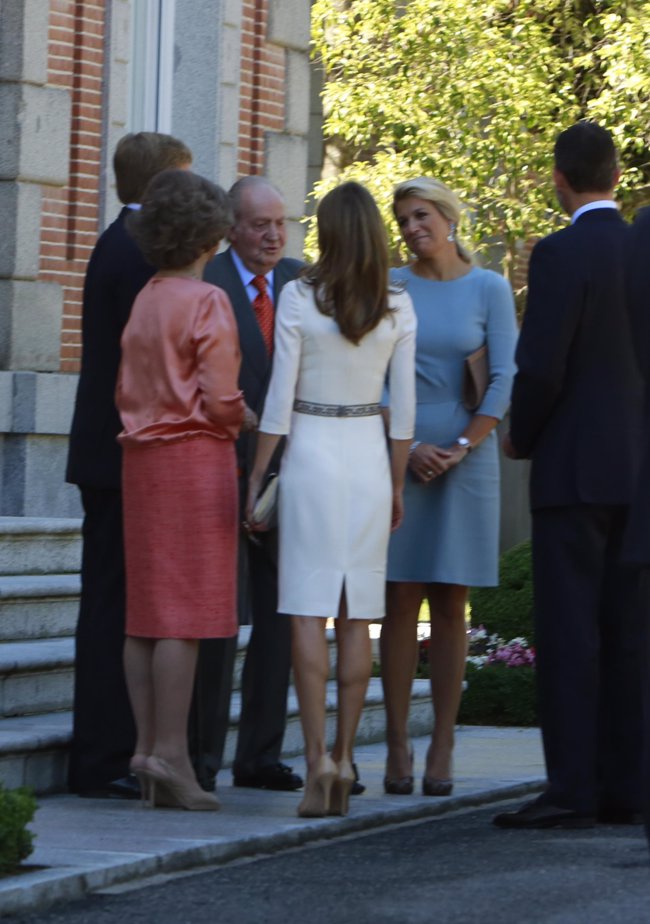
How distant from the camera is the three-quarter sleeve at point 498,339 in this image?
7363 millimetres

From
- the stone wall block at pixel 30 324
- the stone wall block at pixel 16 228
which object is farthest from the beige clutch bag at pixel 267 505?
the stone wall block at pixel 16 228

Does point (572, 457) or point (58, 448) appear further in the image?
point (58, 448)

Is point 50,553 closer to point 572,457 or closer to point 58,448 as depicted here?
point 58,448

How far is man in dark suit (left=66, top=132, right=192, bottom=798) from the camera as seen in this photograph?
277 inches

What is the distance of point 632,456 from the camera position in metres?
6.80

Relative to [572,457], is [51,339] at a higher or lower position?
higher

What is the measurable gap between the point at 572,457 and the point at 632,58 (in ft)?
38.9

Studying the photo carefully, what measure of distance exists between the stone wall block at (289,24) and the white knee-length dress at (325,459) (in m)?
5.60

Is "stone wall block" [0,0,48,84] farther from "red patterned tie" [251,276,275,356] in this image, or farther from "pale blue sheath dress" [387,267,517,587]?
"pale blue sheath dress" [387,267,517,587]

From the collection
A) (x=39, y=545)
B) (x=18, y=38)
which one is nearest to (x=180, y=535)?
(x=39, y=545)

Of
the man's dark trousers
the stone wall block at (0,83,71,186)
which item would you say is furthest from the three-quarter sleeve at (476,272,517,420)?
the stone wall block at (0,83,71,186)

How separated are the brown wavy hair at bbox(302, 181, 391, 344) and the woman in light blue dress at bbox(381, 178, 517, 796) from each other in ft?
2.17

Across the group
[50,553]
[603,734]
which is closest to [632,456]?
[603,734]

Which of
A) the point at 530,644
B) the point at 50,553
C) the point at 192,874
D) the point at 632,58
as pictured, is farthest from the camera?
the point at 632,58
